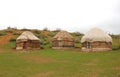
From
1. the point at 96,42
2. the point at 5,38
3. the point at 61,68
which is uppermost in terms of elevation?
the point at 5,38

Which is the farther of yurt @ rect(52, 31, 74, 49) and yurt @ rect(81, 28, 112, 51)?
yurt @ rect(52, 31, 74, 49)

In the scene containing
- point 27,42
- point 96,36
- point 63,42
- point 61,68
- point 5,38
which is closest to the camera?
point 61,68

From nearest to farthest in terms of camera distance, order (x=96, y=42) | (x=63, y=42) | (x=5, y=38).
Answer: (x=96, y=42) → (x=63, y=42) → (x=5, y=38)

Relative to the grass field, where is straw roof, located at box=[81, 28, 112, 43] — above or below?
above

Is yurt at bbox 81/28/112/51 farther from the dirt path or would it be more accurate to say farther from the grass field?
the dirt path

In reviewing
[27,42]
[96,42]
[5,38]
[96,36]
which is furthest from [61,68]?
[5,38]

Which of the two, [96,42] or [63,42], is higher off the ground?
[63,42]

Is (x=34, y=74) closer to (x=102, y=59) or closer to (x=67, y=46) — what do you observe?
(x=102, y=59)

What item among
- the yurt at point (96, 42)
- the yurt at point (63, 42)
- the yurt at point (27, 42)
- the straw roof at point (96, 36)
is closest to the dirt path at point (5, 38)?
the yurt at point (27, 42)

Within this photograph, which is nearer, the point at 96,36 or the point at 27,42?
the point at 96,36

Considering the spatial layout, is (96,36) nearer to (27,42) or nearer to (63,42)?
(63,42)

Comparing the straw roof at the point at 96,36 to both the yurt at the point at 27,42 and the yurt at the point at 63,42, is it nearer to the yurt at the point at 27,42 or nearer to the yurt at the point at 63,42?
the yurt at the point at 63,42

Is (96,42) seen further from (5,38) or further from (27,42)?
(5,38)

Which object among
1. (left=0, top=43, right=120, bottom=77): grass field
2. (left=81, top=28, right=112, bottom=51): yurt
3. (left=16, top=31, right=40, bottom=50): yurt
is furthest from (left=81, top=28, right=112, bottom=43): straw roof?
(left=0, top=43, right=120, bottom=77): grass field
